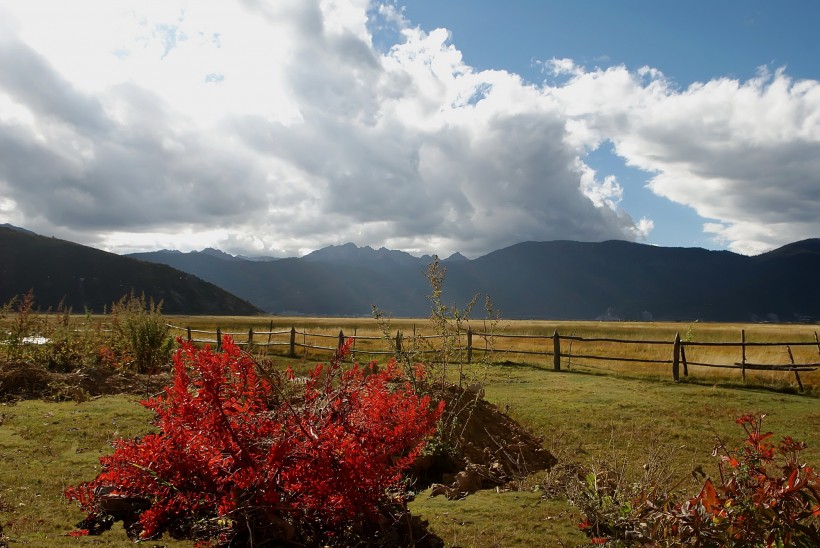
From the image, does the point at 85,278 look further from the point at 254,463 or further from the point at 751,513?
the point at 751,513

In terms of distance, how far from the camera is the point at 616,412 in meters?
11.7

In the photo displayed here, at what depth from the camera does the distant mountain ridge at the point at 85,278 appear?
396 ft

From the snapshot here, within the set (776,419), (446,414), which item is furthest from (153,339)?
(776,419)

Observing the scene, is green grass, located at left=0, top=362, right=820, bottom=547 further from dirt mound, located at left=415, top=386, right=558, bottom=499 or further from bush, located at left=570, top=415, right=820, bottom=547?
bush, located at left=570, top=415, right=820, bottom=547

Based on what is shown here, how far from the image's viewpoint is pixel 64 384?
11.3m

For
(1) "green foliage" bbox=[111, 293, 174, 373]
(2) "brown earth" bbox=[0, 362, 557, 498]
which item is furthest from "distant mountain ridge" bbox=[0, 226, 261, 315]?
(2) "brown earth" bbox=[0, 362, 557, 498]

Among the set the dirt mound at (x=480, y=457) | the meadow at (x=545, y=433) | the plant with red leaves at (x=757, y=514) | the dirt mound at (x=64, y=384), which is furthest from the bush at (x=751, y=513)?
the dirt mound at (x=64, y=384)

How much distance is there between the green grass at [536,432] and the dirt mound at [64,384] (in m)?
0.69

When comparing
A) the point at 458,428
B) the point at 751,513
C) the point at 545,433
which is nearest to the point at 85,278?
the point at 545,433

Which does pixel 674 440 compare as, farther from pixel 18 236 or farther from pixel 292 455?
pixel 18 236

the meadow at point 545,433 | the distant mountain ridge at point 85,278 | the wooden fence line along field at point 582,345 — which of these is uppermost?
the distant mountain ridge at point 85,278

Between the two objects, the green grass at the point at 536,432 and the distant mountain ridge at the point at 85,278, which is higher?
the distant mountain ridge at the point at 85,278

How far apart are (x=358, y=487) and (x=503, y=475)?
3182mm

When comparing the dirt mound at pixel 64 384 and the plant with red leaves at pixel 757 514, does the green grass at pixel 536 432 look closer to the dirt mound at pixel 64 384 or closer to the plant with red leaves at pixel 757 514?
the dirt mound at pixel 64 384
